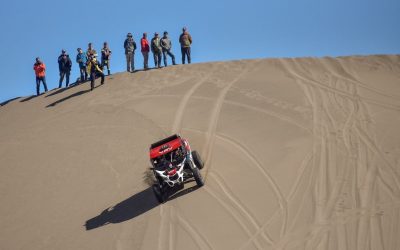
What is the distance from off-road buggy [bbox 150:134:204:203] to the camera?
1456cm

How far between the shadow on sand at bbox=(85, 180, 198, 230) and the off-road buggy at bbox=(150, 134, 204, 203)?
0.28 meters

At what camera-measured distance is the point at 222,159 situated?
1689 centimetres

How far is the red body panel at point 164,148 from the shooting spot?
15062 mm

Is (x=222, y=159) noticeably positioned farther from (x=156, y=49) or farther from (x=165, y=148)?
(x=156, y=49)

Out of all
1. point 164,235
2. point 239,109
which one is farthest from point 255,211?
point 239,109

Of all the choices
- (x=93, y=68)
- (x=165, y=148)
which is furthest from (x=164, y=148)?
(x=93, y=68)

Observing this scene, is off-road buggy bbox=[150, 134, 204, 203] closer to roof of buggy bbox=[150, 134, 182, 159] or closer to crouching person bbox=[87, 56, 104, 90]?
roof of buggy bbox=[150, 134, 182, 159]

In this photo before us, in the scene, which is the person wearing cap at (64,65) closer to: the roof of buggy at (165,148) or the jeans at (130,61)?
the jeans at (130,61)

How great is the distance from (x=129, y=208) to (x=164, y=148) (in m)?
1.87

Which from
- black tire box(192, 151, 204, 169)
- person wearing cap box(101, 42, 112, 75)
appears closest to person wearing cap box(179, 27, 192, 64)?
person wearing cap box(101, 42, 112, 75)

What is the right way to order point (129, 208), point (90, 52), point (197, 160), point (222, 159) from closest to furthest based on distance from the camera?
1. point (129, 208)
2. point (197, 160)
3. point (222, 159)
4. point (90, 52)

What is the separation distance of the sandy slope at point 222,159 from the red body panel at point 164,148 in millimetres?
1270

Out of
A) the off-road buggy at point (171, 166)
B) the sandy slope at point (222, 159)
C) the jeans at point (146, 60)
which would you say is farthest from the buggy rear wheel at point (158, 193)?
the jeans at point (146, 60)

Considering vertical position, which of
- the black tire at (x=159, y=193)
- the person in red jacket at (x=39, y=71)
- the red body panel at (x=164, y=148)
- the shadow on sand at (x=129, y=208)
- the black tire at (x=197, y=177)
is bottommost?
the shadow on sand at (x=129, y=208)
